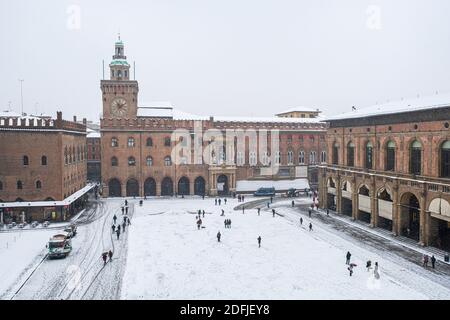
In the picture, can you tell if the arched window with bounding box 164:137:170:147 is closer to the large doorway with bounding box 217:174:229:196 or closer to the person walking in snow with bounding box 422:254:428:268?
the large doorway with bounding box 217:174:229:196

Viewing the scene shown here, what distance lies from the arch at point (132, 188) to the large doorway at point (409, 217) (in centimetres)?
3808

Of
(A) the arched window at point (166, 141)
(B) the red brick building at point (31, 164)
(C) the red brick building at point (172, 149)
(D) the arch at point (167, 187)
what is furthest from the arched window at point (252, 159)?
(B) the red brick building at point (31, 164)

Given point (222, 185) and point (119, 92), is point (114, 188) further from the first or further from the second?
point (222, 185)

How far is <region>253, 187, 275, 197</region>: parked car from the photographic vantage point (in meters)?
61.9

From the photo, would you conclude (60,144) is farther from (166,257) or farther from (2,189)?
(166,257)

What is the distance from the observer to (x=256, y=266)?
88.7ft

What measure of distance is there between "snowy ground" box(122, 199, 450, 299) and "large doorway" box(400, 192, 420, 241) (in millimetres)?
5428

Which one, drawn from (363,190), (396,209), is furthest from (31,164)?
(396,209)

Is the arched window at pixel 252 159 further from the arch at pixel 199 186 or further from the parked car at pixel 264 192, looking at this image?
the arch at pixel 199 186

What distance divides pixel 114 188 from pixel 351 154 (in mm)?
34572

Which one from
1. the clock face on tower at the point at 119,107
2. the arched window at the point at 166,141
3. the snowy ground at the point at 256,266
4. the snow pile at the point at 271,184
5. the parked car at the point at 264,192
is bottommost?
the snowy ground at the point at 256,266

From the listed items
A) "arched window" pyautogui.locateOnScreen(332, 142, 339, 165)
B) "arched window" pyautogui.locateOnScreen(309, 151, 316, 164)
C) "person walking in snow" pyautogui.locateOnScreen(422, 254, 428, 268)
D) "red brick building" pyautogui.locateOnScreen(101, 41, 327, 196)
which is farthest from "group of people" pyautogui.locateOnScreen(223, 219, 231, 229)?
"arched window" pyautogui.locateOnScreen(309, 151, 316, 164)

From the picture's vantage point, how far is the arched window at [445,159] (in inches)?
1179

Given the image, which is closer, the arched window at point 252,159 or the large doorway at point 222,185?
the large doorway at point 222,185
